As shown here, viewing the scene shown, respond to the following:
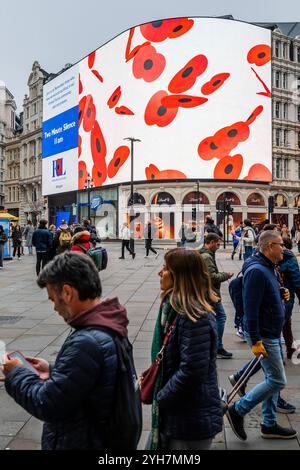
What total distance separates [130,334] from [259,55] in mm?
46391

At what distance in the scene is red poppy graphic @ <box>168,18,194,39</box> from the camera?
1879 inches

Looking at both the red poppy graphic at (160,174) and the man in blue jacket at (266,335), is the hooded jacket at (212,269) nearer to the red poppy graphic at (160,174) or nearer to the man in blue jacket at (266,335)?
the man in blue jacket at (266,335)

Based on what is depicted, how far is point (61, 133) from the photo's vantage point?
6091cm

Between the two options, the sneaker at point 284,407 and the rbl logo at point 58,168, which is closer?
the sneaker at point 284,407

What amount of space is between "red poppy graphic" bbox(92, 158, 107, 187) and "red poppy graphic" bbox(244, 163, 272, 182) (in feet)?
49.3

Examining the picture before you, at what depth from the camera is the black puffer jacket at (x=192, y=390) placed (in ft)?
8.50

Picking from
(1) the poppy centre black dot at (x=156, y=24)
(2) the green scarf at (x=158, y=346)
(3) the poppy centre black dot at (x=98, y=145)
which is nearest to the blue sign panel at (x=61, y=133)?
(3) the poppy centre black dot at (x=98, y=145)

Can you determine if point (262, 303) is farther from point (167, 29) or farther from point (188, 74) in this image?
point (167, 29)

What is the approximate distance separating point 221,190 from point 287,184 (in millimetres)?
9708

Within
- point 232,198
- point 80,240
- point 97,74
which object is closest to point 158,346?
point 80,240

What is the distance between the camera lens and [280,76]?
54.5 metres

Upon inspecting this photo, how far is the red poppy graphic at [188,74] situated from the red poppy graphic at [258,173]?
998cm

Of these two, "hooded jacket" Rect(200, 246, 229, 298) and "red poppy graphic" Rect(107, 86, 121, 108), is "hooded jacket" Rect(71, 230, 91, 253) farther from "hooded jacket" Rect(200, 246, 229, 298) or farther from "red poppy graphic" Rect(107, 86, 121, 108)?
"red poppy graphic" Rect(107, 86, 121, 108)

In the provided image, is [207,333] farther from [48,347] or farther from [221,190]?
[221,190]
